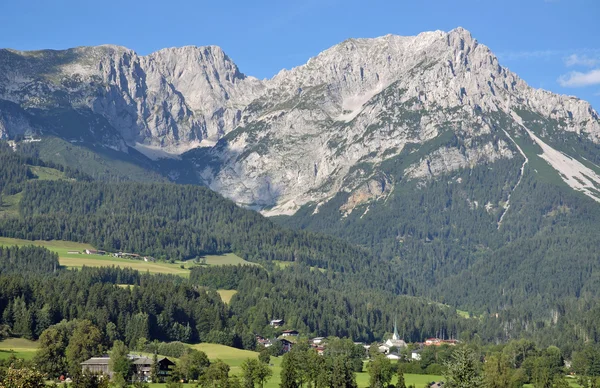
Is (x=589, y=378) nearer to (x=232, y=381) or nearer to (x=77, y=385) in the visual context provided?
(x=232, y=381)

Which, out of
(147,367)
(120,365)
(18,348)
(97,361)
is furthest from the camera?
(18,348)

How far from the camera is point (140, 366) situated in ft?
589

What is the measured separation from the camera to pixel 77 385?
130500mm

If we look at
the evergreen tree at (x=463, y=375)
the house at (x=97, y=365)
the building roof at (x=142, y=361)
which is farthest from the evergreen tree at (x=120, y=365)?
the evergreen tree at (x=463, y=375)

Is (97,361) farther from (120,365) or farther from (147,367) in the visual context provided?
(120,365)

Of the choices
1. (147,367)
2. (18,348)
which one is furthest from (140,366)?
(18,348)

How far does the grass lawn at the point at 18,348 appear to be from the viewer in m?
178

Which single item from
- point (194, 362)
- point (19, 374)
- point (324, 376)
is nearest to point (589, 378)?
point (324, 376)

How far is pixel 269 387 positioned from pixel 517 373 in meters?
49.4

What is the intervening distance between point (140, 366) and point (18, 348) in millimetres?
26378

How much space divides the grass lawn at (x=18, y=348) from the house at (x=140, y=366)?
10.3 meters

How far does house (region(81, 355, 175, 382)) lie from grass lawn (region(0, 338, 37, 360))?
33.8ft

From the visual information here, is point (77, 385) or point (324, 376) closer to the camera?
point (77, 385)

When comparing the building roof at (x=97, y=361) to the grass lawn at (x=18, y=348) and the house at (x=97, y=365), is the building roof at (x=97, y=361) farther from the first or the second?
the grass lawn at (x=18, y=348)
